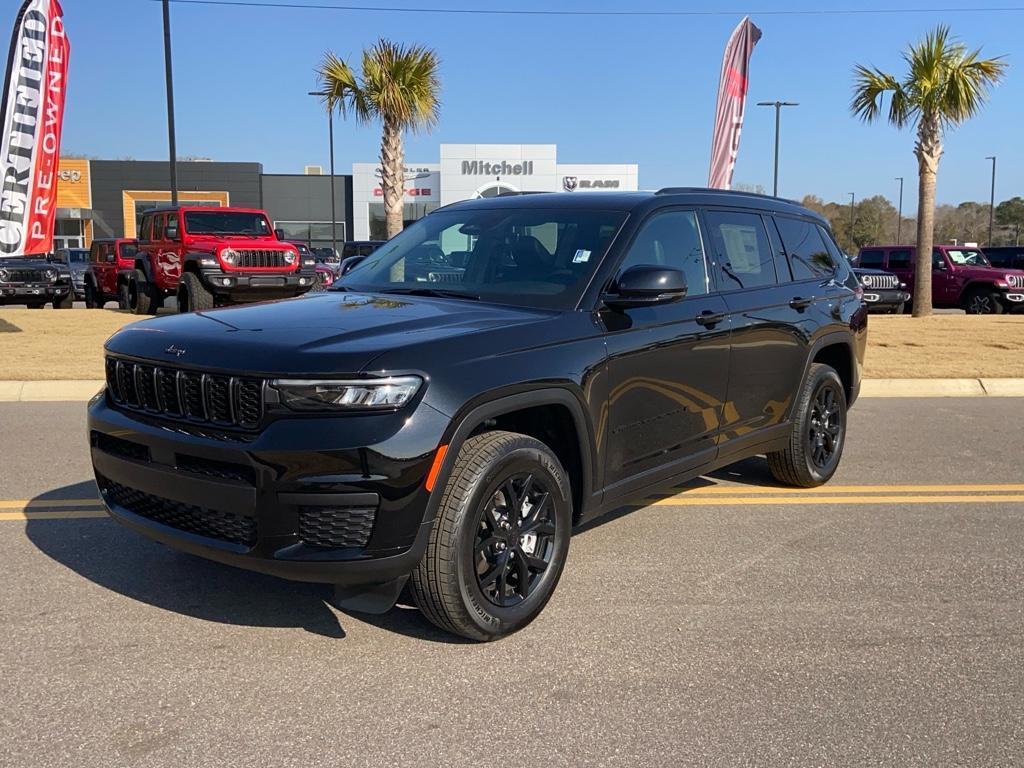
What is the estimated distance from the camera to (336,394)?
3330 mm

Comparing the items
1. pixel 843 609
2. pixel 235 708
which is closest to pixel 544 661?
pixel 235 708

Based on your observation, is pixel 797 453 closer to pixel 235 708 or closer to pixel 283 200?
A: pixel 235 708

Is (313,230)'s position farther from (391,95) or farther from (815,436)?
(815,436)

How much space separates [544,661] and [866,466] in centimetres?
423

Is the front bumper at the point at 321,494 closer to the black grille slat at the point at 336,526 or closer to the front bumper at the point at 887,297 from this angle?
the black grille slat at the point at 336,526

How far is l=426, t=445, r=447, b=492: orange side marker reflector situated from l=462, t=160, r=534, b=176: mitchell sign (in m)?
51.5

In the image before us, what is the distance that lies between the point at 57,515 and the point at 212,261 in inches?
482

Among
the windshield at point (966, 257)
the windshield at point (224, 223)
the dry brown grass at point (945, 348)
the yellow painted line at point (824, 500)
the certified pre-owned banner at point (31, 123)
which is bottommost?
the yellow painted line at point (824, 500)

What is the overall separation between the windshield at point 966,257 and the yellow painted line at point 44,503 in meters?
22.1

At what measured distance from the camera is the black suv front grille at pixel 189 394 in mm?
3410

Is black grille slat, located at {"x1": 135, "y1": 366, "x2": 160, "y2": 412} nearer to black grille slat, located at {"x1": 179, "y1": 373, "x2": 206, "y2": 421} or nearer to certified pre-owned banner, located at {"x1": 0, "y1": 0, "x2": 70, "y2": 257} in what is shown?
black grille slat, located at {"x1": 179, "y1": 373, "x2": 206, "y2": 421}

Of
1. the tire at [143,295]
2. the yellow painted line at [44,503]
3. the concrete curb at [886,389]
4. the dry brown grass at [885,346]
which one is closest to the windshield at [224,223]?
the tire at [143,295]

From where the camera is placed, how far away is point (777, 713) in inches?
127

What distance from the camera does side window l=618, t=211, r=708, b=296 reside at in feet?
15.2
